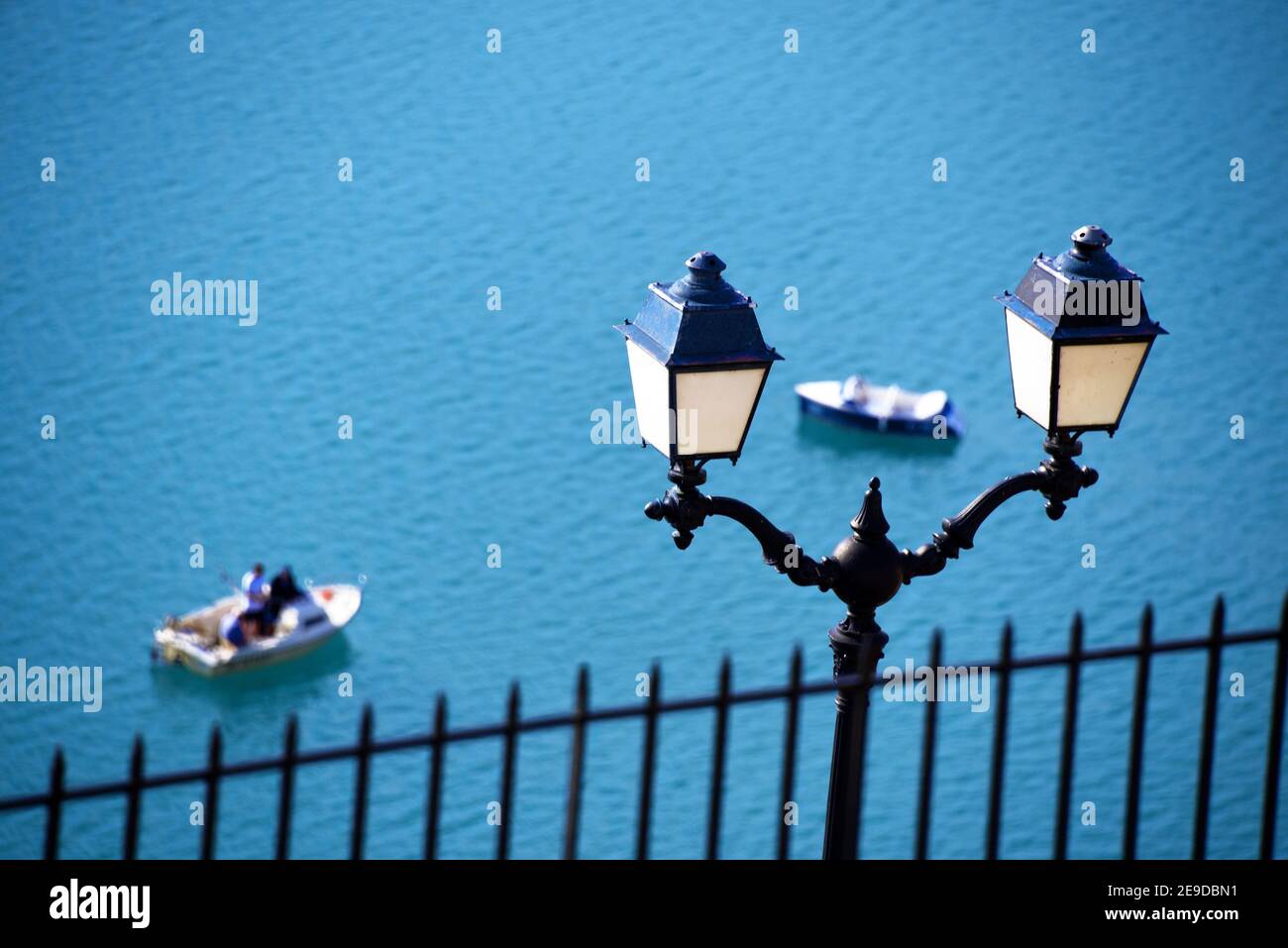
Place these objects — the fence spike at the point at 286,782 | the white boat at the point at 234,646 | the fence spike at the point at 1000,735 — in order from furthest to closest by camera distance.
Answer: the white boat at the point at 234,646
the fence spike at the point at 1000,735
the fence spike at the point at 286,782

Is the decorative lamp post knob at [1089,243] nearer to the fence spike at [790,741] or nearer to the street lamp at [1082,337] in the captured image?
the street lamp at [1082,337]

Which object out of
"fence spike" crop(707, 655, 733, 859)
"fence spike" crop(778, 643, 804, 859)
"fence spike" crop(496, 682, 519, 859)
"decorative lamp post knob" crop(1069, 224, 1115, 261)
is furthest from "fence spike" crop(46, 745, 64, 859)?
"decorative lamp post knob" crop(1069, 224, 1115, 261)

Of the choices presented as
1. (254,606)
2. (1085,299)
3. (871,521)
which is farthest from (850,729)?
(254,606)

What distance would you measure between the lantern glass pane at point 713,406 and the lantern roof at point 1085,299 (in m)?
1.04

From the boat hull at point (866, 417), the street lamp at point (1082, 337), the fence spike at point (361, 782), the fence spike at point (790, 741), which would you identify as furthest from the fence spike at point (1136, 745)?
the boat hull at point (866, 417)

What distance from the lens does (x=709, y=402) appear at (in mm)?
7355

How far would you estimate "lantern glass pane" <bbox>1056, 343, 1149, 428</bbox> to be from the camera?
7703 millimetres

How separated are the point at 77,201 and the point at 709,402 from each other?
2355 cm

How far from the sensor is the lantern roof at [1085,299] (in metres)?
7.69

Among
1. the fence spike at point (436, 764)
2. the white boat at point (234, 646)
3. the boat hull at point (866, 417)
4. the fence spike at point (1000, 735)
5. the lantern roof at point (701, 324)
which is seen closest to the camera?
the fence spike at point (436, 764)
